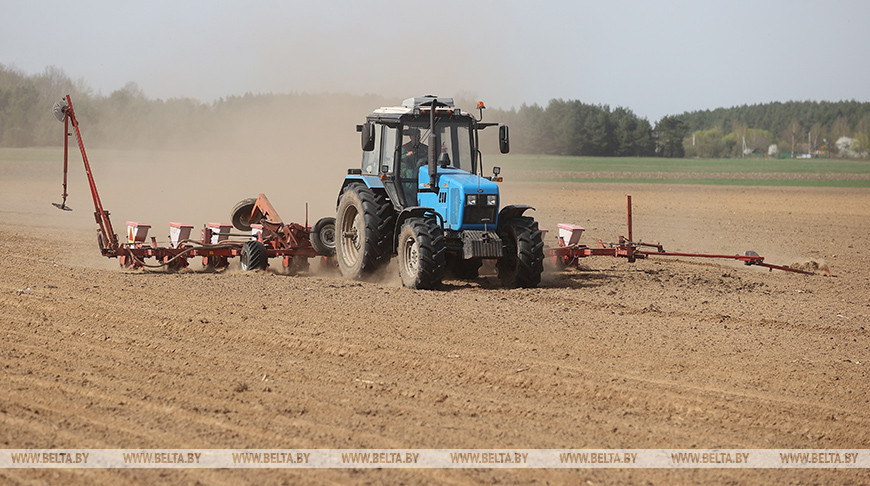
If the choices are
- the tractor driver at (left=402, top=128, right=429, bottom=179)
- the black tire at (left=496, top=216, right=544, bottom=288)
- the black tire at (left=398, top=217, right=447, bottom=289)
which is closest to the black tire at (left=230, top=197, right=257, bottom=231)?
the tractor driver at (left=402, top=128, right=429, bottom=179)

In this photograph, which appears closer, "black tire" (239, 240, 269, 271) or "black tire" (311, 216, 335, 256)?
"black tire" (239, 240, 269, 271)

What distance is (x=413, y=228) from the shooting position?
12203 millimetres

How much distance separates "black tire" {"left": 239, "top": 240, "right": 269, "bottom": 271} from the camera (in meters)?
13.7

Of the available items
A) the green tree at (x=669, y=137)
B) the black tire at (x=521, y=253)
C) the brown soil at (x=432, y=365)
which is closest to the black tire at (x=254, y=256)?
the brown soil at (x=432, y=365)

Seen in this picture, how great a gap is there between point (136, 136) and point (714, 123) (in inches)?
5171

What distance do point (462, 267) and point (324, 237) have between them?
87.7 inches

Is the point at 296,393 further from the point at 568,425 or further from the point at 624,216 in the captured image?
the point at 624,216

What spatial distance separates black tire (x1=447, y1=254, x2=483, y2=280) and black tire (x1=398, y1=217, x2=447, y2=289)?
106 cm

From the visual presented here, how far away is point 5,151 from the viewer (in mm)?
52812

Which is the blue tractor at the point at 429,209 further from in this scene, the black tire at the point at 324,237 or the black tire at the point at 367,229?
the black tire at the point at 324,237

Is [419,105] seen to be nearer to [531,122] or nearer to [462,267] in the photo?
[462,267]

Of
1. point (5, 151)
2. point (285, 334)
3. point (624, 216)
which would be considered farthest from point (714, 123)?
point (285, 334)

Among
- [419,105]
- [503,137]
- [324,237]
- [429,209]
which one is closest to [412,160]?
[419,105]

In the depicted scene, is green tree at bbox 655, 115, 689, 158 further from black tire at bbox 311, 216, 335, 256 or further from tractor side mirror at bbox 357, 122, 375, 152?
tractor side mirror at bbox 357, 122, 375, 152
